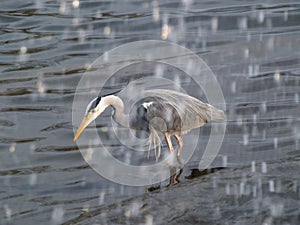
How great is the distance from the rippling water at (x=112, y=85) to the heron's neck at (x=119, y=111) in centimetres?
51

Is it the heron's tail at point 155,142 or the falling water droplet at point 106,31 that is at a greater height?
the falling water droplet at point 106,31

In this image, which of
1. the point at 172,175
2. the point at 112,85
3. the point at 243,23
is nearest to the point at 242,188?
the point at 172,175

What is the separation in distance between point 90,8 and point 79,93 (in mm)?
5153

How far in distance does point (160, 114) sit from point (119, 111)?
69 cm

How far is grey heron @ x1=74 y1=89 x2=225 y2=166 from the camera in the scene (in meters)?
9.23

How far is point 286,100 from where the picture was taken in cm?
1085

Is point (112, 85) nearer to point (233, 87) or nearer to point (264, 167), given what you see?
point (233, 87)

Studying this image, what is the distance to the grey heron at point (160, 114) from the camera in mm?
9227

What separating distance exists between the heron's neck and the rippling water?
1.69 feet

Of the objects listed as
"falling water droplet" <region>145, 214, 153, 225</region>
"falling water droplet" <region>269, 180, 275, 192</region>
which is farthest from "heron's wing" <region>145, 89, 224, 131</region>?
"falling water droplet" <region>145, 214, 153, 225</region>

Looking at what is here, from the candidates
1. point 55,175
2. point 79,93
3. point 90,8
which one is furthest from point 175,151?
point 90,8

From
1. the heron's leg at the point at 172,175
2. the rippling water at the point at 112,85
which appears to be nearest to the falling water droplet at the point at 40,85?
the rippling water at the point at 112,85

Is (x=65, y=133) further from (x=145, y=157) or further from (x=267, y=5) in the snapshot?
(x=267, y=5)

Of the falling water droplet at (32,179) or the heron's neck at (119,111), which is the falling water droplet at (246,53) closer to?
the heron's neck at (119,111)
